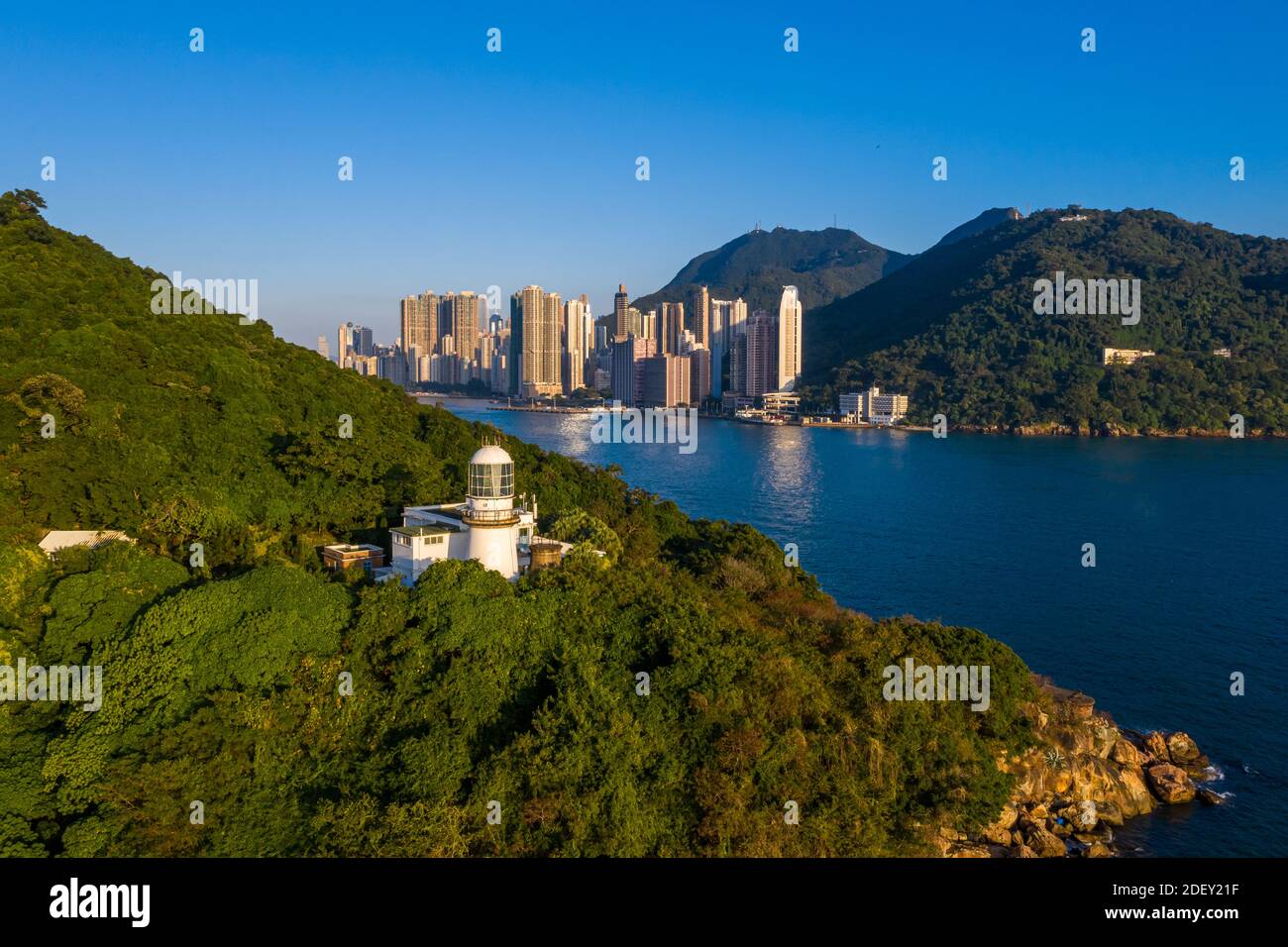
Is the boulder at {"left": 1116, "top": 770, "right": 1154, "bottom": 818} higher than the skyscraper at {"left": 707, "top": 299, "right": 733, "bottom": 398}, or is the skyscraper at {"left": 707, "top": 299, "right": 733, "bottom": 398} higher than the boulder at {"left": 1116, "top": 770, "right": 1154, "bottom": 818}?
the skyscraper at {"left": 707, "top": 299, "right": 733, "bottom": 398}

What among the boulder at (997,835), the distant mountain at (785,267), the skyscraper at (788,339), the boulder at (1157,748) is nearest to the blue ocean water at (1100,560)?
the boulder at (1157,748)

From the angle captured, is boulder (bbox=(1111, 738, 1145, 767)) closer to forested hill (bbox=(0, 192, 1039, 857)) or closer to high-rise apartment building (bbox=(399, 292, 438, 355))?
forested hill (bbox=(0, 192, 1039, 857))

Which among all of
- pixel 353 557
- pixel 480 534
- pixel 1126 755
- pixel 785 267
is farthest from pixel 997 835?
pixel 785 267

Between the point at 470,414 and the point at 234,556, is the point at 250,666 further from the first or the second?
the point at 470,414

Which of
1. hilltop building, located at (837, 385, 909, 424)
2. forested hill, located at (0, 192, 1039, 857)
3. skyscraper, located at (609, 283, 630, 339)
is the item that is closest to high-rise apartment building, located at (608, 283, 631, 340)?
skyscraper, located at (609, 283, 630, 339)

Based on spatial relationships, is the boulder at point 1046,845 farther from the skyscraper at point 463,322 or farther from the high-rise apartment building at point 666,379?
the skyscraper at point 463,322
